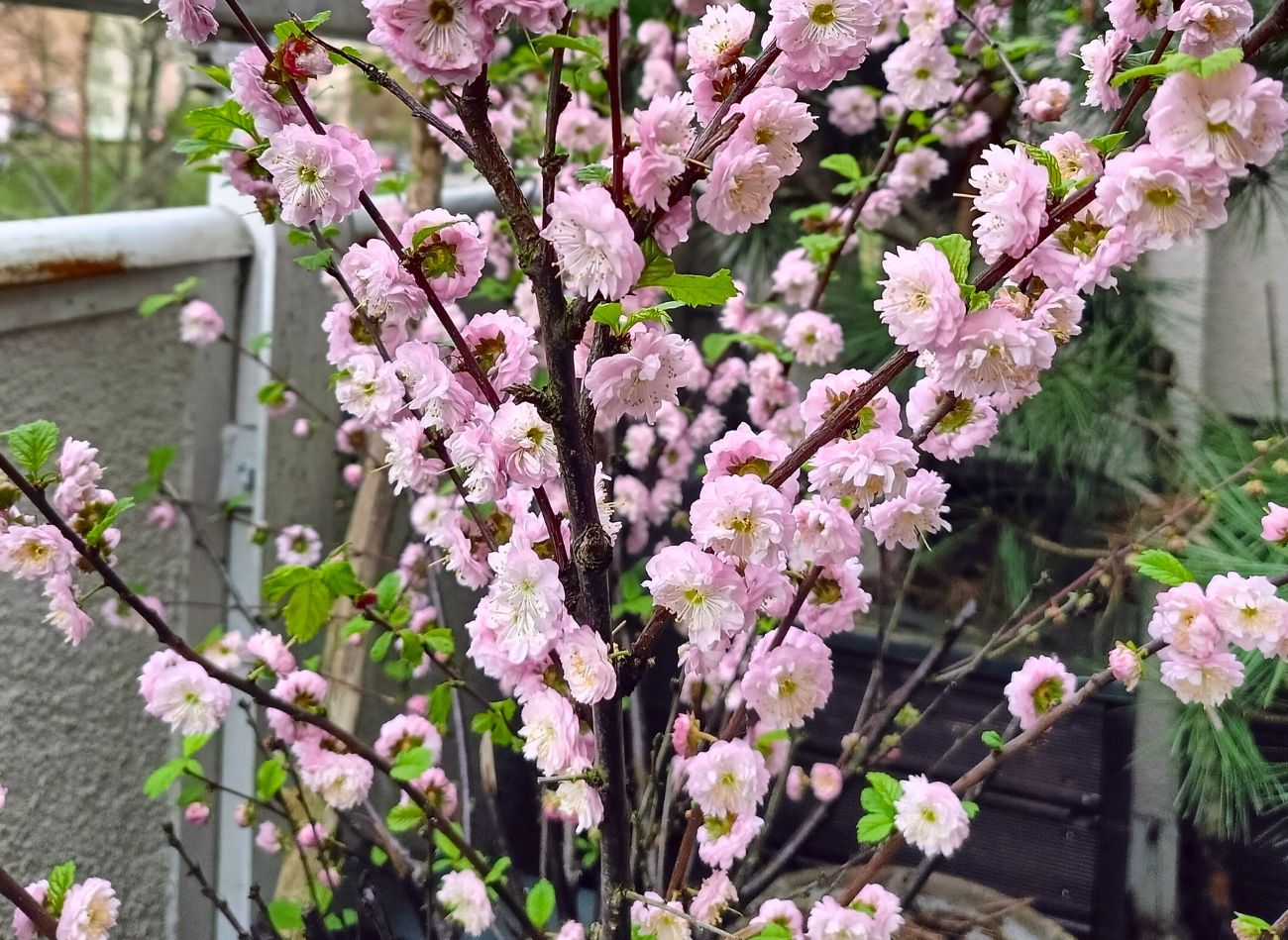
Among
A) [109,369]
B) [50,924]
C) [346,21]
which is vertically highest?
[346,21]

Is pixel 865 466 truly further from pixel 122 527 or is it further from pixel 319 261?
pixel 122 527

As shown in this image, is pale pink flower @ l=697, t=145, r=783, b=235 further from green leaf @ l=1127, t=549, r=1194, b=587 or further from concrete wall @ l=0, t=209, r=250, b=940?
concrete wall @ l=0, t=209, r=250, b=940

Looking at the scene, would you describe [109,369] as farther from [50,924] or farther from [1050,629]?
[1050,629]

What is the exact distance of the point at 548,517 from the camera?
0.48m

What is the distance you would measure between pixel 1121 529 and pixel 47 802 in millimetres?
1230

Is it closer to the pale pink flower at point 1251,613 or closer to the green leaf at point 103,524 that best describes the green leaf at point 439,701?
the green leaf at point 103,524

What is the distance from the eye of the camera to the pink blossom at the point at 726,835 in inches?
25.5

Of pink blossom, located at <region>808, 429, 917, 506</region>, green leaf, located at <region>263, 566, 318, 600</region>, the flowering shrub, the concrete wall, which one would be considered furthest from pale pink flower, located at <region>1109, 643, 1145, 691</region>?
the concrete wall

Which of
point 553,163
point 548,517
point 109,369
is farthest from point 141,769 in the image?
point 553,163

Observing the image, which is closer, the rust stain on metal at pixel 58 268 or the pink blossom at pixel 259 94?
the pink blossom at pixel 259 94

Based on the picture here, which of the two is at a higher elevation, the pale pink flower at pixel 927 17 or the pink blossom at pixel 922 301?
the pale pink flower at pixel 927 17

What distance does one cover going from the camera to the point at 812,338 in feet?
3.01

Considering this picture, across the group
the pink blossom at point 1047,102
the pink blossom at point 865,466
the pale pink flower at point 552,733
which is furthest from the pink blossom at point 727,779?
the pink blossom at point 1047,102

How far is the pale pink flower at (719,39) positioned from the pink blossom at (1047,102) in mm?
385
